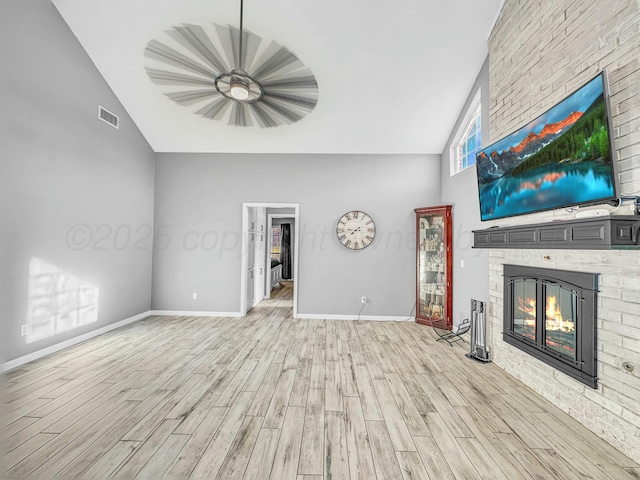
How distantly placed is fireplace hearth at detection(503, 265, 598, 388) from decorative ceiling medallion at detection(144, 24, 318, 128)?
305cm

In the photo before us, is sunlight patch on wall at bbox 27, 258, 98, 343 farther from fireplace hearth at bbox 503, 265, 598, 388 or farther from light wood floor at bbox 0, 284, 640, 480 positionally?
fireplace hearth at bbox 503, 265, 598, 388

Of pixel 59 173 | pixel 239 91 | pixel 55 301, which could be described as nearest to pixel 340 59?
pixel 239 91

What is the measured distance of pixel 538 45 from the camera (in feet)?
8.73

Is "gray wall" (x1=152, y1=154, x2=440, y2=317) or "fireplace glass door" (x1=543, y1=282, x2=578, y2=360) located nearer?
"fireplace glass door" (x1=543, y1=282, x2=578, y2=360)

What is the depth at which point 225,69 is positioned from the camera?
9.30 feet

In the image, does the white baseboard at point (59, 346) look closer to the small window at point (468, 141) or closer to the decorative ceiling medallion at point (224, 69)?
the decorative ceiling medallion at point (224, 69)

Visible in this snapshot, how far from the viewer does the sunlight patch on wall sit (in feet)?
10.6

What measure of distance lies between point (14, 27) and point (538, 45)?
5124 mm

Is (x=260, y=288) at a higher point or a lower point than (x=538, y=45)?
lower

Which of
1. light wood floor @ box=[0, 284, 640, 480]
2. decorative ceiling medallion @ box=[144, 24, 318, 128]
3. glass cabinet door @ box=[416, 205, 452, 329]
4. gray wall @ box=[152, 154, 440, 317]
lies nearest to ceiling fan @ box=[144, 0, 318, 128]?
decorative ceiling medallion @ box=[144, 24, 318, 128]

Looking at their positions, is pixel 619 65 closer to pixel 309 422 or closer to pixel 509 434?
pixel 509 434

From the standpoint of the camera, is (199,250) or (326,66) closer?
(326,66)

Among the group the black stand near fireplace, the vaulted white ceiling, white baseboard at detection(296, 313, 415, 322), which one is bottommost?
white baseboard at detection(296, 313, 415, 322)

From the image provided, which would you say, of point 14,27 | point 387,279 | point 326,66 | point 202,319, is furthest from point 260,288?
point 14,27
